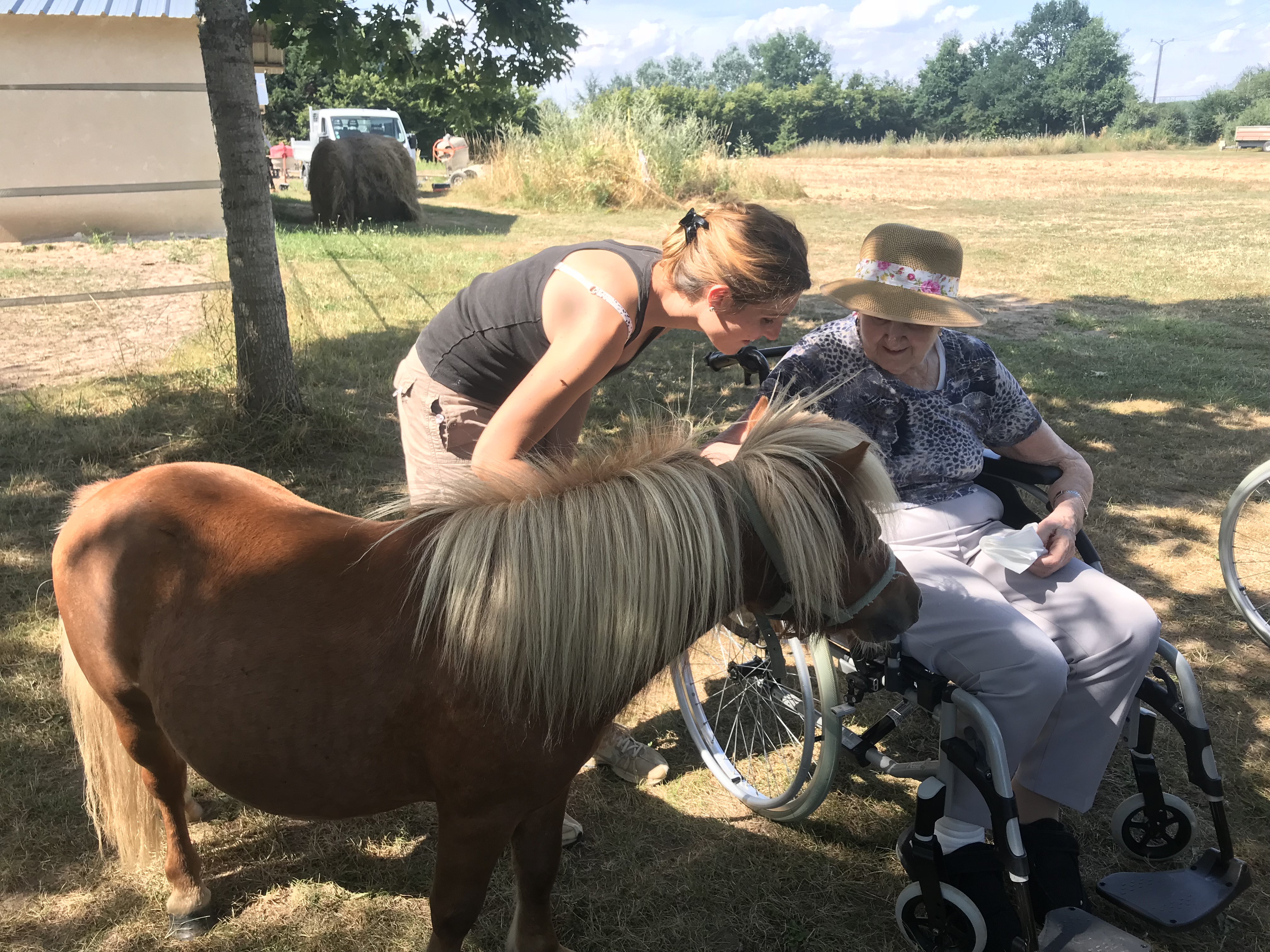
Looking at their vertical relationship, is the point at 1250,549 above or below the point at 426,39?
below

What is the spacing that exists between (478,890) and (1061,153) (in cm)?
3950

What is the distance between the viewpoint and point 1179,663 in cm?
218

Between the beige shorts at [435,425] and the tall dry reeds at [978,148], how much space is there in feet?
116

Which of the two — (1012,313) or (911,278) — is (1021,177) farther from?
(911,278)

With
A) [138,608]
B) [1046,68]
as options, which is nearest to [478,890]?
[138,608]

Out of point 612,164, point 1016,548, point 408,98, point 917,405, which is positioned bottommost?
point 1016,548

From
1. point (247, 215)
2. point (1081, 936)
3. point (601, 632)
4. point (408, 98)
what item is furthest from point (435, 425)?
point (408, 98)

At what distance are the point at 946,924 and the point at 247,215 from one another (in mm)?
4710

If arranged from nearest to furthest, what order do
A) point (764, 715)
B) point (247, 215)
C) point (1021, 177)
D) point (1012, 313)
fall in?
1. point (764, 715)
2. point (247, 215)
3. point (1012, 313)
4. point (1021, 177)

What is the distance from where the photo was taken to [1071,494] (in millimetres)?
2459

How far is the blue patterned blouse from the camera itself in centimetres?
247

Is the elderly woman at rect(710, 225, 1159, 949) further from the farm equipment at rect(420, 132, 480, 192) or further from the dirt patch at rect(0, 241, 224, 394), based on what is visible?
the farm equipment at rect(420, 132, 480, 192)

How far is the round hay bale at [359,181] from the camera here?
48.4ft

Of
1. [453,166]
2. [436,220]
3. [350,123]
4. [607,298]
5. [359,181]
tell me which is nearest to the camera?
[607,298]
